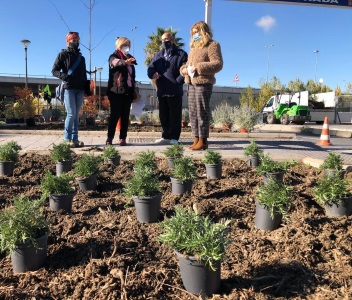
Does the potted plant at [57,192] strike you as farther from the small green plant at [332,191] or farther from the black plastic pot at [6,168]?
the small green plant at [332,191]

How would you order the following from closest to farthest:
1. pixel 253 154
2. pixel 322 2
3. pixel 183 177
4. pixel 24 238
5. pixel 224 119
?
pixel 24 238 → pixel 183 177 → pixel 253 154 → pixel 322 2 → pixel 224 119

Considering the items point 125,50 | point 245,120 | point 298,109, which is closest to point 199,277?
point 125,50

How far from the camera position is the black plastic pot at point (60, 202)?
2.86 m

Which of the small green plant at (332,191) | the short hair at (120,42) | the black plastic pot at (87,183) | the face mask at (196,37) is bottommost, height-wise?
the black plastic pot at (87,183)

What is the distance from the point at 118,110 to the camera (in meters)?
6.28

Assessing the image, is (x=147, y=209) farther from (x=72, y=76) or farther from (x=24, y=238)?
(x=72, y=76)

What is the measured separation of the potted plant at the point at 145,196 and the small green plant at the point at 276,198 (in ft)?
2.55

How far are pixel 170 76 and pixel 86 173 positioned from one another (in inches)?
128

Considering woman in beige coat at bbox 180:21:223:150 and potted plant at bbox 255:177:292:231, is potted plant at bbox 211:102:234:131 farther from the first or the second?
potted plant at bbox 255:177:292:231

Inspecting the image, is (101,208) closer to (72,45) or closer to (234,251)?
(234,251)

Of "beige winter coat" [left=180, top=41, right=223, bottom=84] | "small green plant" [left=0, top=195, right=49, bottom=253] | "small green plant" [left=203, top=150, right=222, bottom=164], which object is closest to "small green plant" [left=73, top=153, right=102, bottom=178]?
"small green plant" [left=203, top=150, right=222, bottom=164]

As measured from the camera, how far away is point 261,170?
3.44 metres

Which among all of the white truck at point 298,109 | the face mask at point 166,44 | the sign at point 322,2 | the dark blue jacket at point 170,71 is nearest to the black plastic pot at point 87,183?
the dark blue jacket at point 170,71

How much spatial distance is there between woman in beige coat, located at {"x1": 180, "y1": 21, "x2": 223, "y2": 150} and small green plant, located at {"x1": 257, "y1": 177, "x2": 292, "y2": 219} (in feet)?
9.92
